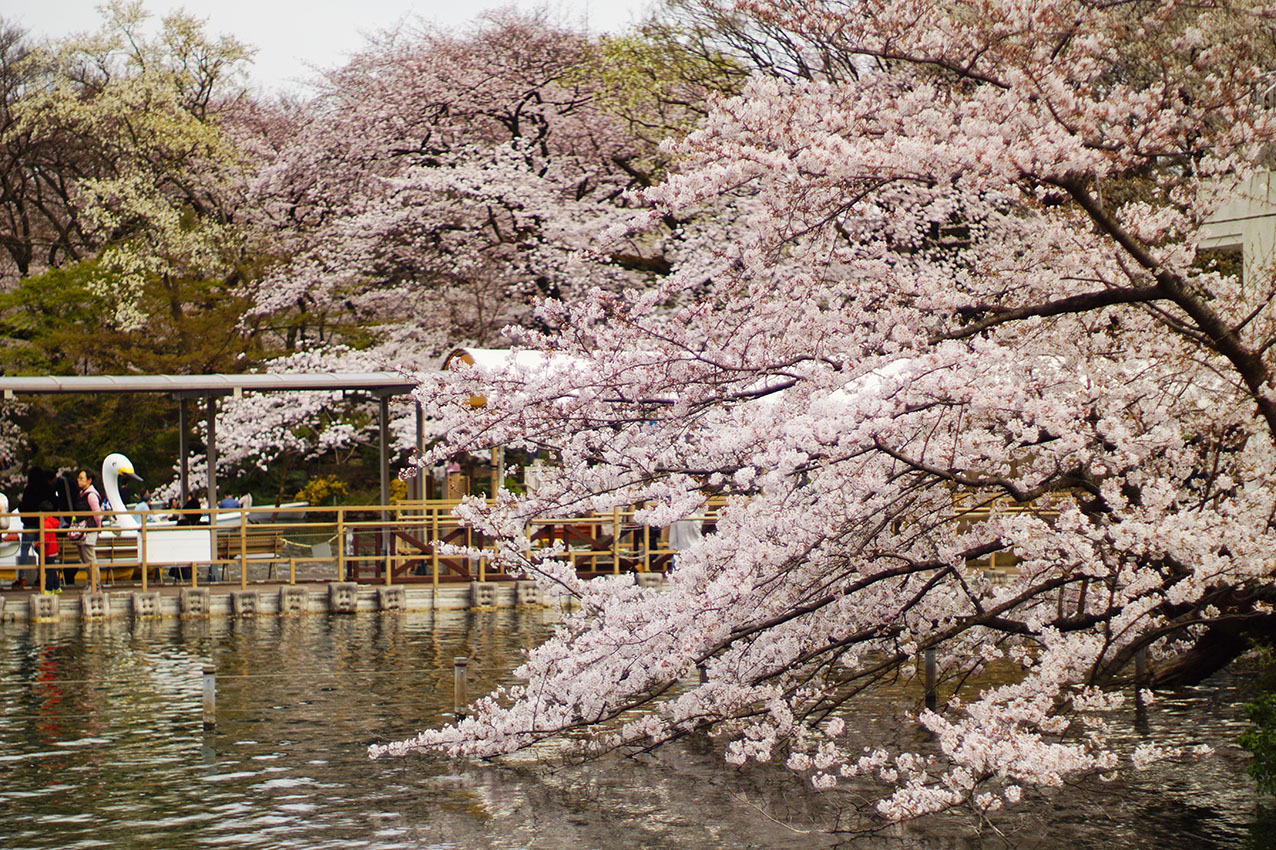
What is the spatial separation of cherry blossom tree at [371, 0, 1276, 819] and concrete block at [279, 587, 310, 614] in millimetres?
13982

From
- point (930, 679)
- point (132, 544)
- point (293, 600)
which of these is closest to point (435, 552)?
point (293, 600)

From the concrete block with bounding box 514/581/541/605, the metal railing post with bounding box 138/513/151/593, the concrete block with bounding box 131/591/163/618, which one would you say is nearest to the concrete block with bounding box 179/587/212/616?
the concrete block with bounding box 131/591/163/618

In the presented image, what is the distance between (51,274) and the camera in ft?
115

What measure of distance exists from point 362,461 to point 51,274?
30.9ft

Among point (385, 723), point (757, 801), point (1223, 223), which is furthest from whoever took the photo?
point (1223, 223)

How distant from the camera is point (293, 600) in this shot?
80.5 ft

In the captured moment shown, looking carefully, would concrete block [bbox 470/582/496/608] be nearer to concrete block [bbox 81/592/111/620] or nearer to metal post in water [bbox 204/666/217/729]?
concrete block [bbox 81/592/111/620]

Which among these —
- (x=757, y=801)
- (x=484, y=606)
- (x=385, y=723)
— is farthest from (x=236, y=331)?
(x=757, y=801)

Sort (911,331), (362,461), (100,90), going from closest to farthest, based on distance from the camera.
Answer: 1. (911,331)
2. (362,461)
3. (100,90)

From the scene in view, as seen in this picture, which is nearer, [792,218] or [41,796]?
[792,218]

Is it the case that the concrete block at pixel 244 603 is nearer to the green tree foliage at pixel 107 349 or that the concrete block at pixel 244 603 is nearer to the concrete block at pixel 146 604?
the concrete block at pixel 146 604

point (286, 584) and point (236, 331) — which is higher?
point (236, 331)

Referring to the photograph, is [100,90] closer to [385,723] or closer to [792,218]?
[385,723]

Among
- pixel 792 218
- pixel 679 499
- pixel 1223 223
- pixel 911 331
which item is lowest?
pixel 679 499
